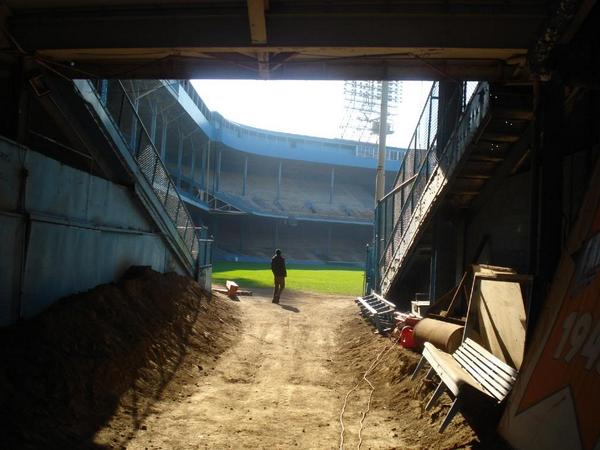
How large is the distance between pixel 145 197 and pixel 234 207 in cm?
3477

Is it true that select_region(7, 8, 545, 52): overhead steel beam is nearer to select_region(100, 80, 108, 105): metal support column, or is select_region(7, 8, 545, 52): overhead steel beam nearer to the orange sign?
the orange sign

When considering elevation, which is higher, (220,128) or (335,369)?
(220,128)

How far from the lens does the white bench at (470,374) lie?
5.09m

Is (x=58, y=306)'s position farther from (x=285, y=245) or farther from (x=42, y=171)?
(x=285, y=245)

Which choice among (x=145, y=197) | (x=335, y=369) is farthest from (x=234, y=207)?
(x=335, y=369)

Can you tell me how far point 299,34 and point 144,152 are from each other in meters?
6.43

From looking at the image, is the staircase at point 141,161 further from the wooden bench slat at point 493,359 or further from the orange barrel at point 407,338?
the wooden bench slat at point 493,359

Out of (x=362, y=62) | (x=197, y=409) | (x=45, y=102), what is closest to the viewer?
(x=197, y=409)

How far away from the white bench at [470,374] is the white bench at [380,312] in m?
4.31

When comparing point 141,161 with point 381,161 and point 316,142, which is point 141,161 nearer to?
point 381,161

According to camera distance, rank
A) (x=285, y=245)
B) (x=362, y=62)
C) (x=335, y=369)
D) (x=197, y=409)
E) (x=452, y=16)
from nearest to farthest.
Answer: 1. (x=452, y=16)
2. (x=197, y=409)
3. (x=362, y=62)
4. (x=335, y=369)
5. (x=285, y=245)

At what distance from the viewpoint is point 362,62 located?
708 centimetres

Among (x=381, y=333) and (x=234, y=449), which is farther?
(x=381, y=333)

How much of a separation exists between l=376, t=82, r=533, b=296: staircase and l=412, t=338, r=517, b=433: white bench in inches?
134
